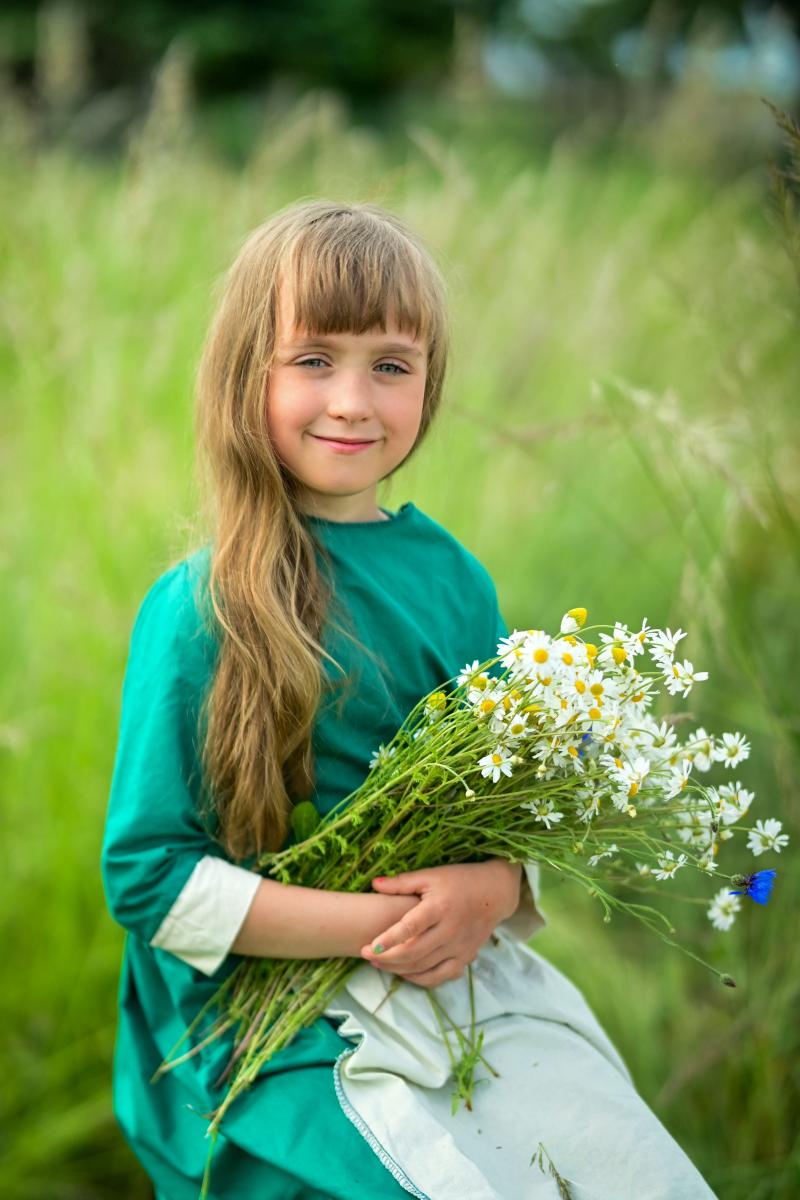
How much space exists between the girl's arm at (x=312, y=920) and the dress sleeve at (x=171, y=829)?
0.08 ft

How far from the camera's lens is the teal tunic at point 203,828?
1.35 m

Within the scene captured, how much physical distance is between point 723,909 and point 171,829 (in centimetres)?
73

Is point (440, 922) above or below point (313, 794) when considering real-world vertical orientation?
below

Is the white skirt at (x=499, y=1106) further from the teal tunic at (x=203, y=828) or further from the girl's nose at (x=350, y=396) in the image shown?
the girl's nose at (x=350, y=396)

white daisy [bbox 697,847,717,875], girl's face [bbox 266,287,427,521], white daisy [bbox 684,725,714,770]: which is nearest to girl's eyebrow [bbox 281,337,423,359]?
girl's face [bbox 266,287,427,521]

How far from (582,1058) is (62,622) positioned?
1578 mm

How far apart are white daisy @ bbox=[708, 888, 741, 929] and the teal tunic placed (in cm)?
47

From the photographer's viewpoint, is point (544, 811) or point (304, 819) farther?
point (304, 819)

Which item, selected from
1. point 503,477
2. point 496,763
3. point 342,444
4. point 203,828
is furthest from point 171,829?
point 503,477

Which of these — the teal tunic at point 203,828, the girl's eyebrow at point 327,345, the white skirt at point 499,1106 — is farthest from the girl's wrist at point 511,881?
the girl's eyebrow at point 327,345

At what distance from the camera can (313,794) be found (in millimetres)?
1482

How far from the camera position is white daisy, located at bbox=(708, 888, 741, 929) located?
1.42m

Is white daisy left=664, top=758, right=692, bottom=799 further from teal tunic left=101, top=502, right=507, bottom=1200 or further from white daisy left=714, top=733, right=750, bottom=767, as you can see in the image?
teal tunic left=101, top=502, right=507, bottom=1200

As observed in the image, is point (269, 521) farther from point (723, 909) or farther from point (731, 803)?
point (723, 909)
